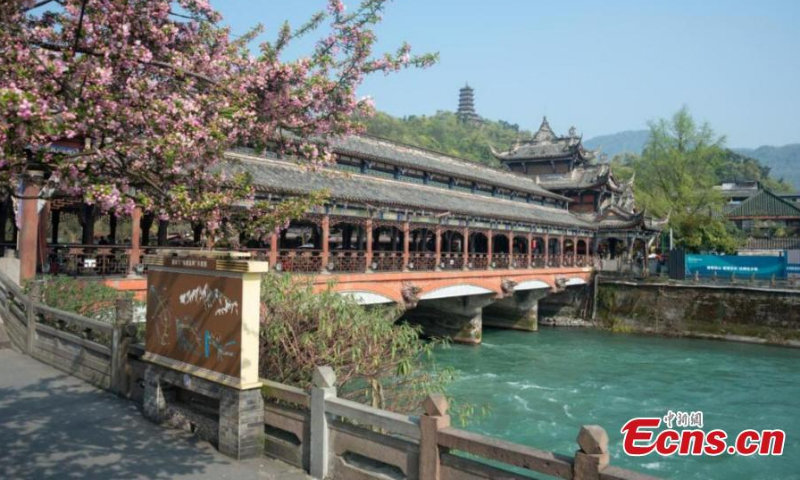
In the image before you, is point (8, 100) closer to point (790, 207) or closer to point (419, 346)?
point (419, 346)

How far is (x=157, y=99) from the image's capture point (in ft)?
22.1

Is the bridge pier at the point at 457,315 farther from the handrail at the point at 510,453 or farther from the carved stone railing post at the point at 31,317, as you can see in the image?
the handrail at the point at 510,453

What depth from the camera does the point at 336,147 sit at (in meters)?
26.0

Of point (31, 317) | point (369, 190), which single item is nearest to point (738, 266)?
point (369, 190)

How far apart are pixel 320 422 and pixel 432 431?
5.03 feet

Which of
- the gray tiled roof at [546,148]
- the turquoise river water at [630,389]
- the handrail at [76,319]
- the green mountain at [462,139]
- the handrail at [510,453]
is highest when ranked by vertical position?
the green mountain at [462,139]

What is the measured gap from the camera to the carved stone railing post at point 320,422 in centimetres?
655

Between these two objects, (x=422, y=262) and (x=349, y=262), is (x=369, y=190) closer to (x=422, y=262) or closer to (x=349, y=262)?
(x=422, y=262)

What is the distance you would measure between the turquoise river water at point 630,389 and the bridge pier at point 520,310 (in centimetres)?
236

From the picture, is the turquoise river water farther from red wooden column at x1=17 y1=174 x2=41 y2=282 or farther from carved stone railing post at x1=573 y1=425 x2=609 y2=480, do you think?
red wooden column at x1=17 y1=174 x2=41 y2=282

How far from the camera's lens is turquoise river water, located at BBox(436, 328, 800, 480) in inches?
548

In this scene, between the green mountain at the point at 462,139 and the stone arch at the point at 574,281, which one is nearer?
the stone arch at the point at 574,281

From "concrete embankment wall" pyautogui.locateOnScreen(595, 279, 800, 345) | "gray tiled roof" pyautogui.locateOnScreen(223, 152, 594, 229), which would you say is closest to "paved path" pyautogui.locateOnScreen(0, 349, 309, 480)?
"gray tiled roof" pyautogui.locateOnScreen(223, 152, 594, 229)

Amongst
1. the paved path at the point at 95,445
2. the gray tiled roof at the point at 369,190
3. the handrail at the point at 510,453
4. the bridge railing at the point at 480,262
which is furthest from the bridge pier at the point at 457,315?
the handrail at the point at 510,453
